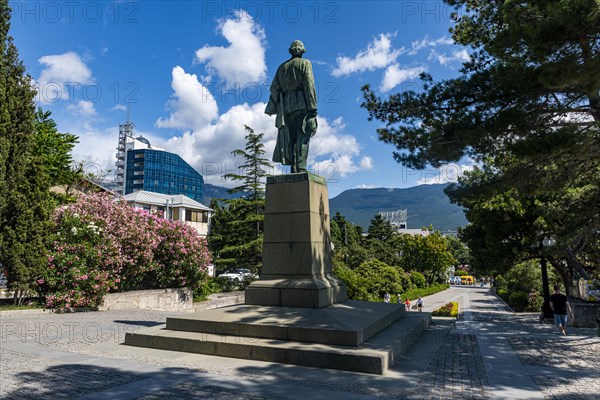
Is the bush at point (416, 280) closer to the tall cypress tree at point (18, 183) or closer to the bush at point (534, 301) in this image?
the bush at point (534, 301)

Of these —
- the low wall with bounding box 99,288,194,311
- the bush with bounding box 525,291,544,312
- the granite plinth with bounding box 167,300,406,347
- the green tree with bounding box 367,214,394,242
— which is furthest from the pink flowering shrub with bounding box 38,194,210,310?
the green tree with bounding box 367,214,394,242

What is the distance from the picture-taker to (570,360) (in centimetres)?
752

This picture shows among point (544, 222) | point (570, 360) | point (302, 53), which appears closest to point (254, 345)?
point (570, 360)

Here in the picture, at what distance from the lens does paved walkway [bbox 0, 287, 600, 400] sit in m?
5.05

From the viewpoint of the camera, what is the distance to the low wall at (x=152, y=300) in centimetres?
1543

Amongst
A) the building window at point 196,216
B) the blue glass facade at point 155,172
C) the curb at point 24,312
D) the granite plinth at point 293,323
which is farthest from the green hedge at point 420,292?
the blue glass facade at point 155,172

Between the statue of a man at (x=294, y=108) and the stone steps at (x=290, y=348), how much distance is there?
14.7ft

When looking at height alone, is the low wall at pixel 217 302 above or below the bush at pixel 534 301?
above

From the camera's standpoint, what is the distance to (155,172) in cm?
12206

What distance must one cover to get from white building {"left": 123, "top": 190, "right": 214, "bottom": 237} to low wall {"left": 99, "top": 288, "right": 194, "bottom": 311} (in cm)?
3061

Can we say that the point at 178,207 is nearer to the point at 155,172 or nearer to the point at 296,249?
the point at 296,249

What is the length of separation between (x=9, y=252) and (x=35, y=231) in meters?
0.99

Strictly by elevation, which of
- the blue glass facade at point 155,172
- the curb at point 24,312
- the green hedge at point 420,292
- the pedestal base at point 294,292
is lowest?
the green hedge at point 420,292

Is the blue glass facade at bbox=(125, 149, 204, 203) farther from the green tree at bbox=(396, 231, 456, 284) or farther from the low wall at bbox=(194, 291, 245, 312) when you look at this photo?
the low wall at bbox=(194, 291, 245, 312)
